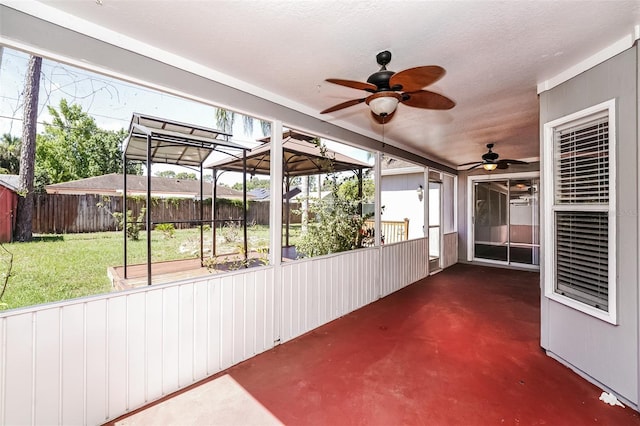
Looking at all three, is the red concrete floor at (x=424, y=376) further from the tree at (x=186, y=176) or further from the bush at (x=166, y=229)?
the tree at (x=186, y=176)

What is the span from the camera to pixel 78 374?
1.69 m

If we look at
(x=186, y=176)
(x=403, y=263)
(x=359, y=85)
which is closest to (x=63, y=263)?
(x=186, y=176)

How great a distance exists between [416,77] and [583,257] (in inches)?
83.1

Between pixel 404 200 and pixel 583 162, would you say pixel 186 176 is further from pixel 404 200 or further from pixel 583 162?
pixel 404 200

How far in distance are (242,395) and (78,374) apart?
1.05m

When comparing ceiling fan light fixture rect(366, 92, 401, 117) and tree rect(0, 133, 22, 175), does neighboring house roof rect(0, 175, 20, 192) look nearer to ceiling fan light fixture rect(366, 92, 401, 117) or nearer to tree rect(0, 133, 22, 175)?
tree rect(0, 133, 22, 175)

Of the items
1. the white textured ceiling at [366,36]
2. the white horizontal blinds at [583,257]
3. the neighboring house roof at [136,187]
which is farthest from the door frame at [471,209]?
the neighboring house roof at [136,187]

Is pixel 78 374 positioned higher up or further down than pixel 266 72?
further down

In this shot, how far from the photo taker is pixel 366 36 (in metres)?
1.87

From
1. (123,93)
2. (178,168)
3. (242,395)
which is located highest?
(123,93)

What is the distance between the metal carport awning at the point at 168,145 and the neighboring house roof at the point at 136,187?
0.13ft

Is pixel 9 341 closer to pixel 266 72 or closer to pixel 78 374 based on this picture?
pixel 78 374

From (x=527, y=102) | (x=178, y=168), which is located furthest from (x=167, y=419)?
(x=527, y=102)

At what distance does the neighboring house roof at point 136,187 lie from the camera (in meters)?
1.81
